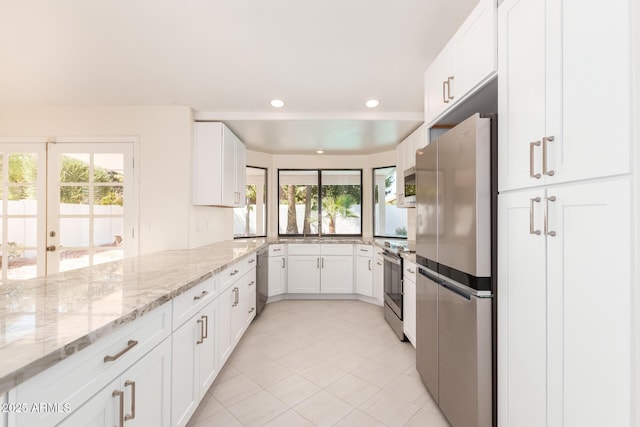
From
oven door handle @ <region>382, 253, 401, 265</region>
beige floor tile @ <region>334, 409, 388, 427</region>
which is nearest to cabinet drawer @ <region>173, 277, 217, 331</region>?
beige floor tile @ <region>334, 409, 388, 427</region>

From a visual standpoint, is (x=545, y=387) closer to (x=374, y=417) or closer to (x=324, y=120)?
(x=374, y=417)

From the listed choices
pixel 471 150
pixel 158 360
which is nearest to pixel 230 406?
pixel 158 360

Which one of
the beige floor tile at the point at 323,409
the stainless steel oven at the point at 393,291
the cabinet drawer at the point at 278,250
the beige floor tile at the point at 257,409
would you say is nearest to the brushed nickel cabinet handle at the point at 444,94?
the stainless steel oven at the point at 393,291

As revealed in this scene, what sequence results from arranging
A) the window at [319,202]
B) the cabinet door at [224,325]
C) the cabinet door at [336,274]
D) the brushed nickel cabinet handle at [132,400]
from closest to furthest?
the brushed nickel cabinet handle at [132,400] < the cabinet door at [224,325] < the cabinet door at [336,274] < the window at [319,202]

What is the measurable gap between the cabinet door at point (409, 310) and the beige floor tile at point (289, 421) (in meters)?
1.23

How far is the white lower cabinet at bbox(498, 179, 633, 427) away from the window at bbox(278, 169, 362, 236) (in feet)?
12.2

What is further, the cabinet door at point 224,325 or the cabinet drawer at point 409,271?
the cabinet drawer at point 409,271

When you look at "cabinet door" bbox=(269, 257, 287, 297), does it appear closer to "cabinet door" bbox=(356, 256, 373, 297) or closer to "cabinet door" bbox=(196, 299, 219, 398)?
"cabinet door" bbox=(356, 256, 373, 297)

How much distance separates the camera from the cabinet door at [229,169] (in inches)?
126

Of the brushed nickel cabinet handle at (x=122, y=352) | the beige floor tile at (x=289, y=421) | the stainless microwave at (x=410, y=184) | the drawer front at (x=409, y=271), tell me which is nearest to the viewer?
the brushed nickel cabinet handle at (x=122, y=352)

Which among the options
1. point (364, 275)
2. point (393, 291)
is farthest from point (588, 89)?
point (364, 275)

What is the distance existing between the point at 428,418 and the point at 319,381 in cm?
78

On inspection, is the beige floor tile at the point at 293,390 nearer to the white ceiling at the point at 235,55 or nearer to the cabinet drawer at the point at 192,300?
the cabinet drawer at the point at 192,300

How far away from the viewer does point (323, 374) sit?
2.28 meters
